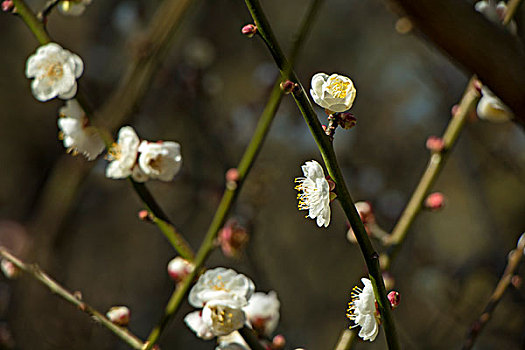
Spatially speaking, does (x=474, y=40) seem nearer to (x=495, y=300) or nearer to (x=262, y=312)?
(x=495, y=300)

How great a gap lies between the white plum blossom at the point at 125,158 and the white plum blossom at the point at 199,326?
9.0 inches

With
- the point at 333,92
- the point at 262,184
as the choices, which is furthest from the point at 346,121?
the point at 262,184

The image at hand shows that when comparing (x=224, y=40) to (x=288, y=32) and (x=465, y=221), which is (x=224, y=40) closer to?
(x=288, y=32)

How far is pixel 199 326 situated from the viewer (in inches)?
38.4

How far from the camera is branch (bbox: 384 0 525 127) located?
0.88 metres

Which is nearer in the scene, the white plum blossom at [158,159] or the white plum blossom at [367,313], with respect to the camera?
the white plum blossom at [367,313]

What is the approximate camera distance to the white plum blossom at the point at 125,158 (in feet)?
3.26

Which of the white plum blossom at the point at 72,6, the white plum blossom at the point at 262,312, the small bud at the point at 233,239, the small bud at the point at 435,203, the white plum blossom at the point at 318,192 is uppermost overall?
the white plum blossom at the point at 72,6

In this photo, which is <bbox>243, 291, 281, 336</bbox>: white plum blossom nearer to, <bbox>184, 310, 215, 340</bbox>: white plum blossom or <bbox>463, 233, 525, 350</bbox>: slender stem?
<bbox>184, 310, 215, 340</bbox>: white plum blossom

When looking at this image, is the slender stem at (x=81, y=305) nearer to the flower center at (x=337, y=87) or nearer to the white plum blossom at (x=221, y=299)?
the white plum blossom at (x=221, y=299)

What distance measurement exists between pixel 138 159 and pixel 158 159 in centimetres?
3

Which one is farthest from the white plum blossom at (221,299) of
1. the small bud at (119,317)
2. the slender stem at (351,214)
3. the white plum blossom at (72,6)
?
the white plum blossom at (72,6)

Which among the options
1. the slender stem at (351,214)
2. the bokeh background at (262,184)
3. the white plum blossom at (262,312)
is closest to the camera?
the slender stem at (351,214)

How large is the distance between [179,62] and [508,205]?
1477 mm
